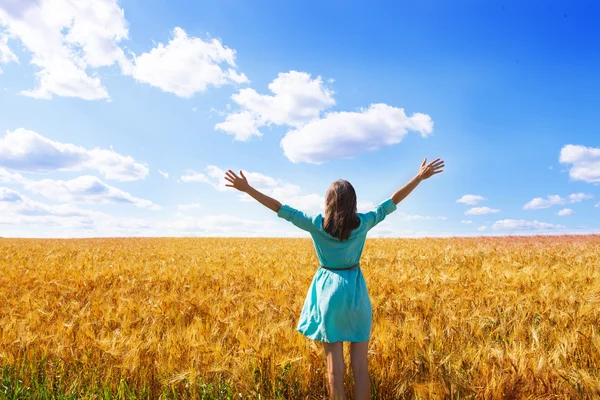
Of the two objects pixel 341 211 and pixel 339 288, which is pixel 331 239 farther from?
pixel 339 288

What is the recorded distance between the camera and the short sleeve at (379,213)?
314cm

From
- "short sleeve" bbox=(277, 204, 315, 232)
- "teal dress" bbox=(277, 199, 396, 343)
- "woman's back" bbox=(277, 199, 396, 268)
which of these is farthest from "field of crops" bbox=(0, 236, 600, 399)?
"short sleeve" bbox=(277, 204, 315, 232)

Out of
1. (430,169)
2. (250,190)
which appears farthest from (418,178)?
(250,190)

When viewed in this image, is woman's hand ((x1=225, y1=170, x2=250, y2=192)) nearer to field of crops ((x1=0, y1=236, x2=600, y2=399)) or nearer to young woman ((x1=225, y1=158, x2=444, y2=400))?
young woman ((x1=225, y1=158, x2=444, y2=400))

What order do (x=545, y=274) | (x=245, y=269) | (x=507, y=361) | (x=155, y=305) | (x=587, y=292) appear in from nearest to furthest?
(x=507, y=361)
(x=155, y=305)
(x=587, y=292)
(x=545, y=274)
(x=245, y=269)

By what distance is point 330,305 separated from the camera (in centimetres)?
294

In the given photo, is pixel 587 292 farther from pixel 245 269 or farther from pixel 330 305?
pixel 245 269

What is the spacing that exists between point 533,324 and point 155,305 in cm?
457

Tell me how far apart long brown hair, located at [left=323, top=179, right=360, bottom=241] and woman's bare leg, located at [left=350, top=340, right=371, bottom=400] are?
2.71ft

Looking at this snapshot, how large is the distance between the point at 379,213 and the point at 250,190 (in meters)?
1.07

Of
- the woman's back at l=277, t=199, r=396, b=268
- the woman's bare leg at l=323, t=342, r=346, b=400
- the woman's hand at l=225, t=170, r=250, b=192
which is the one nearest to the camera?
the woman's bare leg at l=323, t=342, r=346, b=400

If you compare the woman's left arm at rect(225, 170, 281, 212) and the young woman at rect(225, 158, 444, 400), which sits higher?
the woman's left arm at rect(225, 170, 281, 212)

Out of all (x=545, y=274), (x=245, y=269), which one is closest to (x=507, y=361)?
(x=545, y=274)

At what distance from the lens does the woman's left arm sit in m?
3.17
